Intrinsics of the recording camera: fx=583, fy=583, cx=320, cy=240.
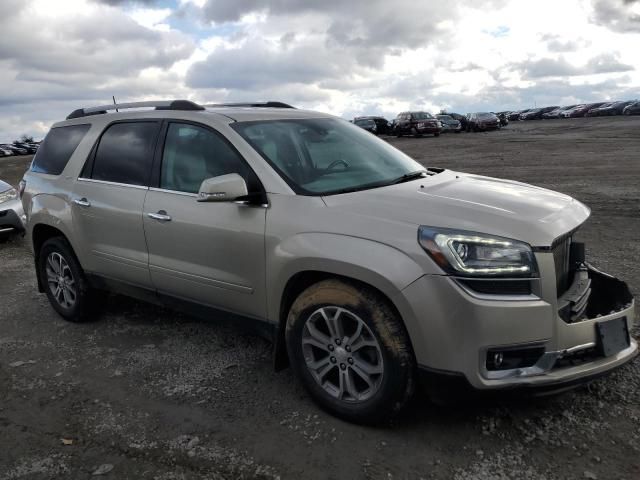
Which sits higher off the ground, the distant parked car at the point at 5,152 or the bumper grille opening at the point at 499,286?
the bumper grille opening at the point at 499,286

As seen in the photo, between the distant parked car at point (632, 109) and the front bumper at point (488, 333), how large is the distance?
177 feet

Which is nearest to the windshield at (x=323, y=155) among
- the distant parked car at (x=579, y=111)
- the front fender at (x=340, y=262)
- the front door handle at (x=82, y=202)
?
the front fender at (x=340, y=262)

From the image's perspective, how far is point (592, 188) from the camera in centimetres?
1115

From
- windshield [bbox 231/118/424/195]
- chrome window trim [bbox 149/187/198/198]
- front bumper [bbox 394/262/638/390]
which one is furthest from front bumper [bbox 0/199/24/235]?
front bumper [bbox 394/262/638/390]

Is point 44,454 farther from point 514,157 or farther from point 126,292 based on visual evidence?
point 514,157

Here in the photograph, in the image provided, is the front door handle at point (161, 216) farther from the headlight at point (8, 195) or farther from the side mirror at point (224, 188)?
the headlight at point (8, 195)

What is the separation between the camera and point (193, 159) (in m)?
4.04

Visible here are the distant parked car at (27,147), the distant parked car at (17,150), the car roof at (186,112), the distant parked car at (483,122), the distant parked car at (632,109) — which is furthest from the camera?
the distant parked car at (27,147)

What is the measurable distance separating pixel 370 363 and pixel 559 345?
0.97 metres

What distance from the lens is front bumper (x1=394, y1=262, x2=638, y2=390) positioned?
2785mm

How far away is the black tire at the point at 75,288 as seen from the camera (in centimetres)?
503

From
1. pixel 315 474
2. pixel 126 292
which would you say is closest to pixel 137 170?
pixel 126 292

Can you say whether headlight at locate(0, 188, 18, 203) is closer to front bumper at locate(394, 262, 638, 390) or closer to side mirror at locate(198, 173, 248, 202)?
side mirror at locate(198, 173, 248, 202)

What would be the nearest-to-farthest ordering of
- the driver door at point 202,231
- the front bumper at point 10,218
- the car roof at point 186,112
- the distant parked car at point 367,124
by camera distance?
Answer: the driver door at point 202,231 → the car roof at point 186,112 → the front bumper at point 10,218 → the distant parked car at point 367,124
